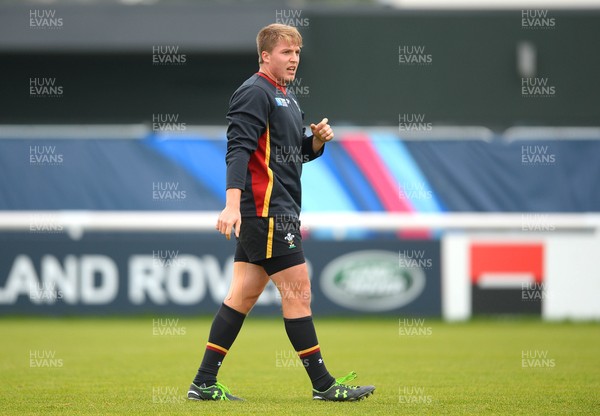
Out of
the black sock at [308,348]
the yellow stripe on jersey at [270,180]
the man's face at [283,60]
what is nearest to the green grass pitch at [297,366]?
the black sock at [308,348]

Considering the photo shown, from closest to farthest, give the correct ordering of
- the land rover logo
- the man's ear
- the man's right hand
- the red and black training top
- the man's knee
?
the man's right hand < the red and black training top < the man's knee < the man's ear < the land rover logo

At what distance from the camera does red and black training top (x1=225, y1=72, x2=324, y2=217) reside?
647 cm

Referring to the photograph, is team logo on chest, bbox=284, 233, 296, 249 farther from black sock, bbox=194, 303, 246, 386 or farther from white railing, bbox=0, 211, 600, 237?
white railing, bbox=0, 211, 600, 237

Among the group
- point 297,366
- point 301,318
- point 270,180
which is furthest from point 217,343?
point 297,366

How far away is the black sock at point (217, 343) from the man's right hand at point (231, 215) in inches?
23.9

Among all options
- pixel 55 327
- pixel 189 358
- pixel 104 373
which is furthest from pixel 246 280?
pixel 55 327

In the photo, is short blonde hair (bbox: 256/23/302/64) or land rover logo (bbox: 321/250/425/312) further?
land rover logo (bbox: 321/250/425/312)

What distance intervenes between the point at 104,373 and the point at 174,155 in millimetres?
6817

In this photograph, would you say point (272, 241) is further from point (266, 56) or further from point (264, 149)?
point (266, 56)

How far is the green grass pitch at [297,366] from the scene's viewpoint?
21.3 ft

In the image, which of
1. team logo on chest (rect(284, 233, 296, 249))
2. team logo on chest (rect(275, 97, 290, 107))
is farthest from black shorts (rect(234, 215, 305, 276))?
team logo on chest (rect(275, 97, 290, 107))

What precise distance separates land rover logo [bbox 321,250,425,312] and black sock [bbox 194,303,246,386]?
304 inches

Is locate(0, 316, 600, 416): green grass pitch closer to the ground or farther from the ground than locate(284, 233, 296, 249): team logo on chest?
closer to the ground

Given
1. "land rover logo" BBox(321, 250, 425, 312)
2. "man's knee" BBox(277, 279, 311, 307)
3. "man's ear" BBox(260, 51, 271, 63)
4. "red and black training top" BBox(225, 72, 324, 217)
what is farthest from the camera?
"land rover logo" BBox(321, 250, 425, 312)
